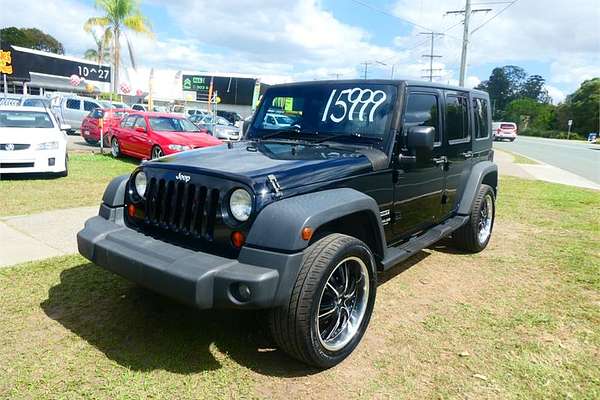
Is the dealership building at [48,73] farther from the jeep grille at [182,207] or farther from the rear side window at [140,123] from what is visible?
the jeep grille at [182,207]

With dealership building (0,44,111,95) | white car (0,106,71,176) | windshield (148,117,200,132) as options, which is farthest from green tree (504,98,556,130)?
white car (0,106,71,176)

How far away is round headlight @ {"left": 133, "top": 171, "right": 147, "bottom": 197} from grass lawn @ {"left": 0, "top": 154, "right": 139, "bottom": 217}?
13.0 feet

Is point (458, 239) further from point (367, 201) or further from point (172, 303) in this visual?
point (172, 303)

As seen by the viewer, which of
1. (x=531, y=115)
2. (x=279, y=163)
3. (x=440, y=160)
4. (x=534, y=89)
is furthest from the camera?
(x=534, y=89)

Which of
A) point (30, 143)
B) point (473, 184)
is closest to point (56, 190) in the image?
point (30, 143)

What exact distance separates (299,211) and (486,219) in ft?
12.8

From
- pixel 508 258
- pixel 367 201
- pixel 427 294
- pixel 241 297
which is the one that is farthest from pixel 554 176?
pixel 241 297

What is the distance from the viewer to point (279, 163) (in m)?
3.13

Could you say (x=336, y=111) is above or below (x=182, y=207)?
above

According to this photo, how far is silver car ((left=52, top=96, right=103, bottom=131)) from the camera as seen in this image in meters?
21.7

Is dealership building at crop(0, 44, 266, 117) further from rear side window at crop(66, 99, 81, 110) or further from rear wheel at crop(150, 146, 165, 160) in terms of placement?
rear wheel at crop(150, 146, 165, 160)

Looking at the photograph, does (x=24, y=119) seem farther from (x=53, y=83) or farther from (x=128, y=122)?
(x=53, y=83)

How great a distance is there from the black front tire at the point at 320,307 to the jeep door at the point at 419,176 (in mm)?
912

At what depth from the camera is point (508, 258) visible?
540 cm
